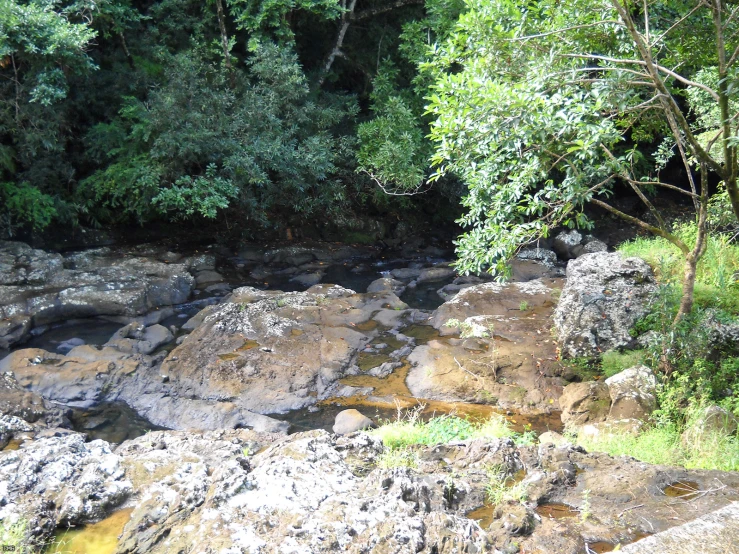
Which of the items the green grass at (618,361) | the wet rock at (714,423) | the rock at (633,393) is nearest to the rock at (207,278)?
the green grass at (618,361)

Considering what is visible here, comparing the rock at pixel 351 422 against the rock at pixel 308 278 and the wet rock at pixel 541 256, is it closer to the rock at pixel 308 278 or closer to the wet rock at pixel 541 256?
the rock at pixel 308 278

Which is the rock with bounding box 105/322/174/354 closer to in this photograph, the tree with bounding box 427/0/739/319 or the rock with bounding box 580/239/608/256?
the tree with bounding box 427/0/739/319

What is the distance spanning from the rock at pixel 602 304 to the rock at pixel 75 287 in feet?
25.2

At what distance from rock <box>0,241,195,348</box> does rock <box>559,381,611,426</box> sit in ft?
26.2

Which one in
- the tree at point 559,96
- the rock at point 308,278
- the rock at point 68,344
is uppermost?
the tree at point 559,96

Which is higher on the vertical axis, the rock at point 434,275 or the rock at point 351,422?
the rock at point 434,275

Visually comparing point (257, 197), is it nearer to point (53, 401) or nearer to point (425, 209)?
point (425, 209)

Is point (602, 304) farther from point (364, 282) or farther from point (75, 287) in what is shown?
point (75, 287)

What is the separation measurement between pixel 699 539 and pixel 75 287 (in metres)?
11.2

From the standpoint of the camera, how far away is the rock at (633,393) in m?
6.40

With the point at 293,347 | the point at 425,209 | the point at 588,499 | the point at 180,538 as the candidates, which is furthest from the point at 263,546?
the point at 425,209

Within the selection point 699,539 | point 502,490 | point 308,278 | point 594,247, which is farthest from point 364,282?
point 699,539

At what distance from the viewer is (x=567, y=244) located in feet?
49.1

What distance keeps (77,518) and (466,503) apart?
2.49m
